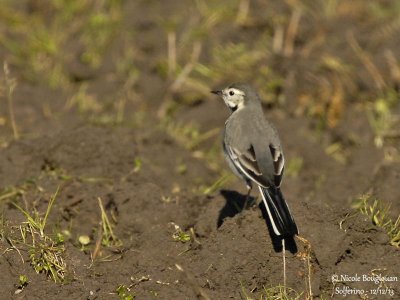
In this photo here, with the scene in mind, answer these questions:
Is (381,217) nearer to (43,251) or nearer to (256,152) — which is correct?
(256,152)

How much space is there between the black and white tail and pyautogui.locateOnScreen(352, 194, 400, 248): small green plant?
2.53 feet

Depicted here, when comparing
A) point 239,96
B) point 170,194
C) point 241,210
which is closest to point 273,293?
point 241,210

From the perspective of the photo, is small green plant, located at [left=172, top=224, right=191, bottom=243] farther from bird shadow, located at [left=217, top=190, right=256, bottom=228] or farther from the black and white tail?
the black and white tail

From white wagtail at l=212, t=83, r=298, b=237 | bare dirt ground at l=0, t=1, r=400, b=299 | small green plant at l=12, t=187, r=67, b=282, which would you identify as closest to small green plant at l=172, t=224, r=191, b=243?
bare dirt ground at l=0, t=1, r=400, b=299

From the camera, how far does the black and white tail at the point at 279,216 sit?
6973 mm

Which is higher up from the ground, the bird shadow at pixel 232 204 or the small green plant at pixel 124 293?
the small green plant at pixel 124 293

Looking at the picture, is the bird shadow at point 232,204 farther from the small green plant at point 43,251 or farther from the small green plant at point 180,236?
the small green plant at point 43,251

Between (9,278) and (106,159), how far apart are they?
2.45 m

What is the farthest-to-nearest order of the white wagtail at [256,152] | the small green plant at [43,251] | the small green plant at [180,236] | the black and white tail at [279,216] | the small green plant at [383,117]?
the small green plant at [383,117] → the small green plant at [180,236] → the white wagtail at [256,152] → the black and white tail at [279,216] → the small green plant at [43,251]

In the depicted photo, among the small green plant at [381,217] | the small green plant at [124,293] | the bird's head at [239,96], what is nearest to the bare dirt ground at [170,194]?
the small green plant at [124,293]

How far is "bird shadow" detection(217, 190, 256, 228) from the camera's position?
8.06m

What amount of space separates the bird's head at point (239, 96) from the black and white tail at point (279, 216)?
1.88 meters

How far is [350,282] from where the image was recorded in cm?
693

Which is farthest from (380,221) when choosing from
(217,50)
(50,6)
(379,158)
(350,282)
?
(50,6)
